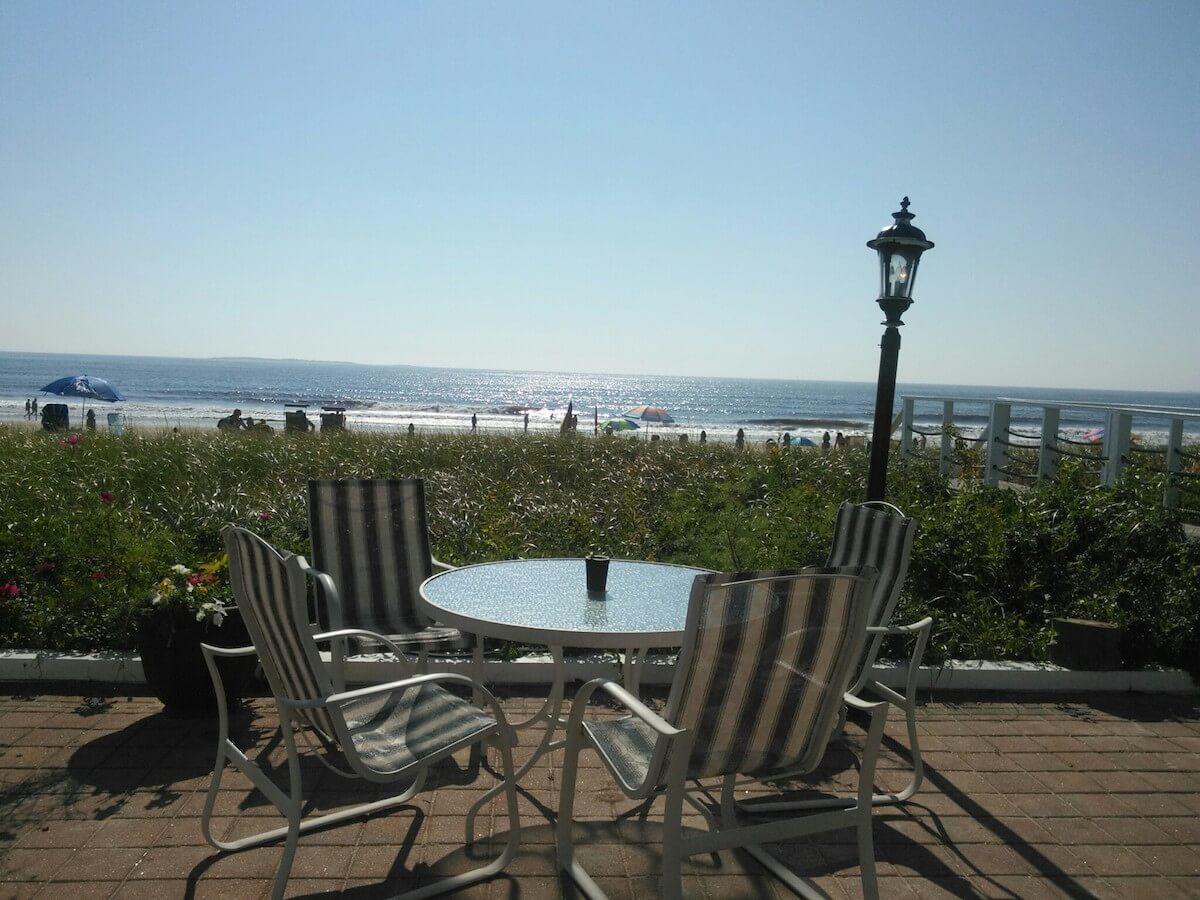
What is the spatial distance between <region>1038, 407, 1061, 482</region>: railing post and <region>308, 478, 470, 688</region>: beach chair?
5847 millimetres

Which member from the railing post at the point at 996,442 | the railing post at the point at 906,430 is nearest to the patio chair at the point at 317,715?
the railing post at the point at 996,442

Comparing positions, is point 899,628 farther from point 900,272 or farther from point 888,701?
point 900,272

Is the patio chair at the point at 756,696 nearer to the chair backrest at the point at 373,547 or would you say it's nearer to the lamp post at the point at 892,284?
the chair backrest at the point at 373,547

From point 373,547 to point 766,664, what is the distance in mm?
2466

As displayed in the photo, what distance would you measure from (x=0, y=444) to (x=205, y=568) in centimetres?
622

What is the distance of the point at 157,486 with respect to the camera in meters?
7.54

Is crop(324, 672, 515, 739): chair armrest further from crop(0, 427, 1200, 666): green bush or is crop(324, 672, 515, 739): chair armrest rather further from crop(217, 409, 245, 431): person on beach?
crop(217, 409, 245, 431): person on beach

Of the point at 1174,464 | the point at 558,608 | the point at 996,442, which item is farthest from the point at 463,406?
the point at 558,608

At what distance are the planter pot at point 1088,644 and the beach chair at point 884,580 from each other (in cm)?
147

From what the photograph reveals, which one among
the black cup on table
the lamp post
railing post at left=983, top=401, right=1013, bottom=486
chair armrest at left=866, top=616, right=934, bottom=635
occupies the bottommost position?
chair armrest at left=866, top=616, right=934, bottom=635

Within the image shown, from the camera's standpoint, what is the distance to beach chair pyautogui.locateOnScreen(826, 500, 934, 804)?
3.26m

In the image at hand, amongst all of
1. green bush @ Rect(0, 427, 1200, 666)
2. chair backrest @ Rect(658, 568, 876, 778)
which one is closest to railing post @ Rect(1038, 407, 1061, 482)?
green bush @ Rect(0, 427, 1200, 666)

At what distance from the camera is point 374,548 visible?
424cm

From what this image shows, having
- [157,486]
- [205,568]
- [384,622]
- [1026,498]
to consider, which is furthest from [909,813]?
[157,486]
